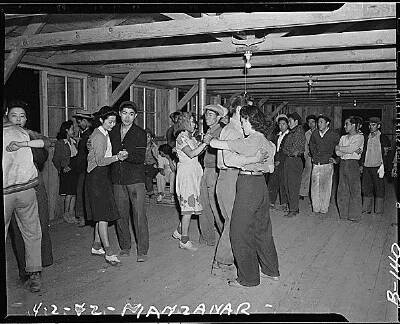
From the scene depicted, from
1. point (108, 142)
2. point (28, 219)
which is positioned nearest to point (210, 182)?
point (108, 142)

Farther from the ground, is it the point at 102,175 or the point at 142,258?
the point at 102,175

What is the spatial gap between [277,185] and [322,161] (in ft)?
3.07

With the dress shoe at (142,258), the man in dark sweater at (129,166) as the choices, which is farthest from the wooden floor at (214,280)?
the man in dark sweater at (129,166)

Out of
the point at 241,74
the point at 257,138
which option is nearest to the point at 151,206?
the point at 241,74

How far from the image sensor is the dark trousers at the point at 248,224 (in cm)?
356

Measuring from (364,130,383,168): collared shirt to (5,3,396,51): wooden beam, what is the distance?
139 inches

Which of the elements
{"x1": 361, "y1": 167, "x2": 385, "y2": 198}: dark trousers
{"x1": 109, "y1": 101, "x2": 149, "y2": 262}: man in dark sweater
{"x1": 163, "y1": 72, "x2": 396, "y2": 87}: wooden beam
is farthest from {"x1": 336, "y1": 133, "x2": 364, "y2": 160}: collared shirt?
{"x1": 109, "y1": 101, "x2": 149, "y2": 262}: man in dark sweater

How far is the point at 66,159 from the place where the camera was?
5.83 m

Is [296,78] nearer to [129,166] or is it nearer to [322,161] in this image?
[322,161]

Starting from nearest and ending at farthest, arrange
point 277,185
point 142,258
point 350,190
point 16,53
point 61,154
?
point 142,258 < point 16,53 < point 61,154 < point 350,190 < point 277,185

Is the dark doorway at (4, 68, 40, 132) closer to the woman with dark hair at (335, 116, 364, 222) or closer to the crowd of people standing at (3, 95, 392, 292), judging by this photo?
the crowd of people standing at (3, 95, 392, 292)

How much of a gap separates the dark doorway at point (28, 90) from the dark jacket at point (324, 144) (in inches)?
157

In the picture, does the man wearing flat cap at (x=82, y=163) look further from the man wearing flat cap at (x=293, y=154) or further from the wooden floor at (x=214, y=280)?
the man wearing flat cap at (x=293, y=154)

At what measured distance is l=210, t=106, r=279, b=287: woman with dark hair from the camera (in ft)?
11.7
